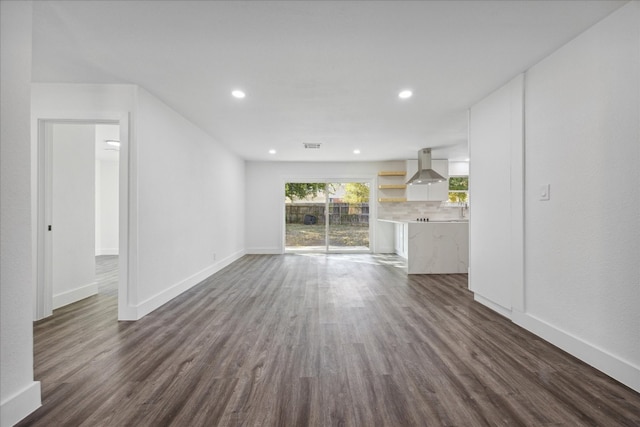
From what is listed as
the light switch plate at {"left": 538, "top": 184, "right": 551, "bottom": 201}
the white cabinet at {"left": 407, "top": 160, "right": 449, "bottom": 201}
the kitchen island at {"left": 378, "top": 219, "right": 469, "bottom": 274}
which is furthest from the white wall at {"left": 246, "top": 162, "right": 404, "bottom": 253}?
→ the light switch plate at {"left": 538, "top": 184, "right": 551, "bottom": 201}

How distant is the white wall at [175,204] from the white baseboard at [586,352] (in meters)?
3.75

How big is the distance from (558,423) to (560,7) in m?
2.43

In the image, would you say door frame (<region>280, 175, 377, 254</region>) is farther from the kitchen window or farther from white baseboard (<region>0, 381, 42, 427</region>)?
white baseboard (<region>0, 381, 42, 427</region>)

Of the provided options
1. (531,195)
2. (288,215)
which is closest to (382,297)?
(531,195)

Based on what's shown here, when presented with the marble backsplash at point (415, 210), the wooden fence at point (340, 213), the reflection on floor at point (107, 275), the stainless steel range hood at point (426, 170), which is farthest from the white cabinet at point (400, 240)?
the reflection on floor at point (107, 275)

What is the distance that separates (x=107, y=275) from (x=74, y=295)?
168 centimetres

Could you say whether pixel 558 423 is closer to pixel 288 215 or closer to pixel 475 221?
pixel 475 221

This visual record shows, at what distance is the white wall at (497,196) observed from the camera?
2.92 meters

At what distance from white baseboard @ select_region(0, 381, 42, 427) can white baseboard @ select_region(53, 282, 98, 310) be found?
224 cm

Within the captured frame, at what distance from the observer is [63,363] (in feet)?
7.11

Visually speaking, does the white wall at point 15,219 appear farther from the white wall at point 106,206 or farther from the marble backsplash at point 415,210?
the marble backsplash at point 415,210

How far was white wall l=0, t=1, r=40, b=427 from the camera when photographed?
1.55 metres

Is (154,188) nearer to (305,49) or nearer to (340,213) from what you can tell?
(305,49)

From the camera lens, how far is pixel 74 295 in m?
3.67
